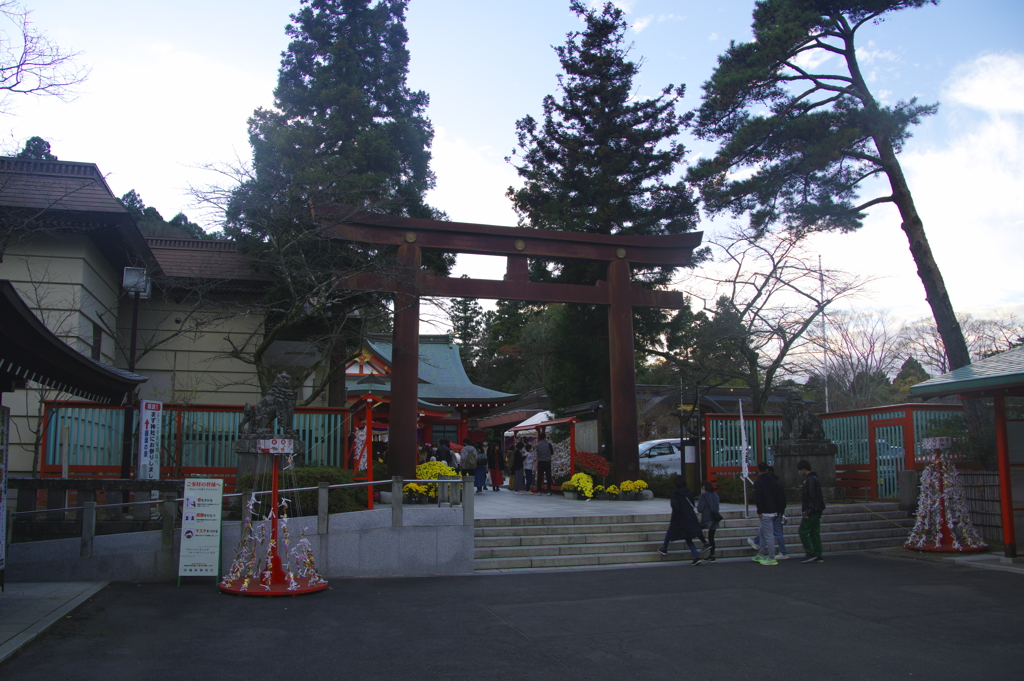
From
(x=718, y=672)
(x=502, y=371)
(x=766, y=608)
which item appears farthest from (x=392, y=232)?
(x=502, y=371)

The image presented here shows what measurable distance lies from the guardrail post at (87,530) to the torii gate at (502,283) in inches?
264

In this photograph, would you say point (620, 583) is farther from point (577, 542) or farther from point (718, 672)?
point (718, 672)

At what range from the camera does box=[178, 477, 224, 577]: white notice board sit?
369 inches

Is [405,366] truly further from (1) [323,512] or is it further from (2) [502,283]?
(1) [323,512]

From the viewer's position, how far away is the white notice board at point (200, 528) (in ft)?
30.7

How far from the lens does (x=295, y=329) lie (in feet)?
65.8

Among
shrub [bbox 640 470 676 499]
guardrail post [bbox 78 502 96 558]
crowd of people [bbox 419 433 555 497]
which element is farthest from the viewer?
shrub [bbox 640 470 676 499]

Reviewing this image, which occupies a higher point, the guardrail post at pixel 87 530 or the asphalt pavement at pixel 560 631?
the guardrail post at pixel 87 530

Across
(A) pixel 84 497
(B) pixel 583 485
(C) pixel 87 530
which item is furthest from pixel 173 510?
(B) pixel 583 485

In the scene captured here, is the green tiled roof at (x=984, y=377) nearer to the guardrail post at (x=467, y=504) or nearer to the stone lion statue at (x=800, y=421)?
the stone lion statue at (x=800, y=421)

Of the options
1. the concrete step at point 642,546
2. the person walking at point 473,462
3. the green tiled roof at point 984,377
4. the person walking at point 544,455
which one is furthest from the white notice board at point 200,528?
the person walking at point 544,455

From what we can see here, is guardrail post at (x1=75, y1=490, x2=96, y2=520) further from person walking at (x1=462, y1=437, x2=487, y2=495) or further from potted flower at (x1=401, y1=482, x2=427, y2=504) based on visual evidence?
person walking at (x1=462, y1=437, x2=487, y2=495)

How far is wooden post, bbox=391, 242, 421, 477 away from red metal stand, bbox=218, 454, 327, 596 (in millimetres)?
6550

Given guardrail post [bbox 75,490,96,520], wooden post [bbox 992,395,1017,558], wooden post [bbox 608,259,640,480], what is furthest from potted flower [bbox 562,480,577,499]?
guardrail post [bbox 75,490,96,520]
